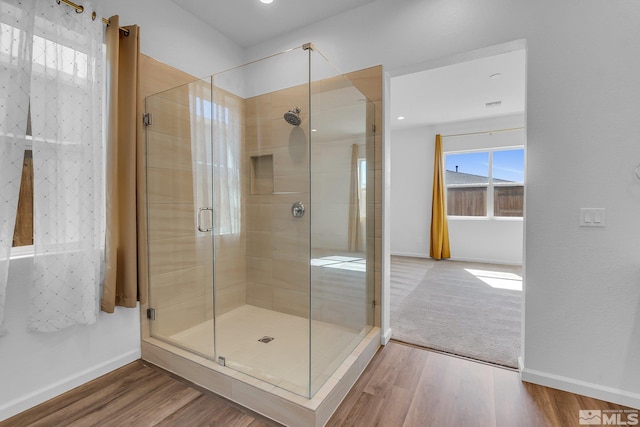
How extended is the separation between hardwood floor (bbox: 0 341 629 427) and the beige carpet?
1.15 feet

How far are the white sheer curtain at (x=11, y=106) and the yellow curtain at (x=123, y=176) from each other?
409 mm

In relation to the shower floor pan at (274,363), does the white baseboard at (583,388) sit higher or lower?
lower

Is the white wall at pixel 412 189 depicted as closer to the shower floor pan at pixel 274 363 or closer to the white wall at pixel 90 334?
the shower floor pan at pixel 274 363

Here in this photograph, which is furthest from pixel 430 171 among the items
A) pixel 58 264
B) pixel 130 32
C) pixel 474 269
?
pixel 58 264

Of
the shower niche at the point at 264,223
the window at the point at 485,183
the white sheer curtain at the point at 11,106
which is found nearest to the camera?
the white sheer curtain at the point at 11,106

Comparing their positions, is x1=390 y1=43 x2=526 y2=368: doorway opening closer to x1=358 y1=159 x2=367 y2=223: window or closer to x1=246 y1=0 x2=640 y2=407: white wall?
x1=246 y1=0 x2=640 y2=407: white wall

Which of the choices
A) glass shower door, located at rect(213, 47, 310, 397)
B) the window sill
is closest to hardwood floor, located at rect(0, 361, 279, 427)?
glass shower door, located at rect(213, 47, 310, 397)

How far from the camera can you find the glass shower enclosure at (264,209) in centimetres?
191

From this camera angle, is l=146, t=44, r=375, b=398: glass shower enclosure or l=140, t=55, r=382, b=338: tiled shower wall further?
l=140, t=55, r=382, b=338: tiled shower wall

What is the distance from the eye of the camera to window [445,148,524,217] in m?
5.38

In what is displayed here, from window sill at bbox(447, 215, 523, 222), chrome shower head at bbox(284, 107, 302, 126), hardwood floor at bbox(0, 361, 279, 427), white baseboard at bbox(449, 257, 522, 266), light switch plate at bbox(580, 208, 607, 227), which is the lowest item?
hardwood floor at bbox(0, 361, 279, 427)


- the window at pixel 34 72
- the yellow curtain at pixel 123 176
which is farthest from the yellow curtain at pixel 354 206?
the window at pixel 34 72

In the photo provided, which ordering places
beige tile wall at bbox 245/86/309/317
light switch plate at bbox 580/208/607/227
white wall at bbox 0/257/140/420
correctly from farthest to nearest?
beige tile wall at bbox 245/86/309/317, light switch plate at bbox 580/208/607/227, white wall at bbox 0/257/140/420

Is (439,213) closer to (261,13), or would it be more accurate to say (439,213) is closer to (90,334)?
(261,13)
